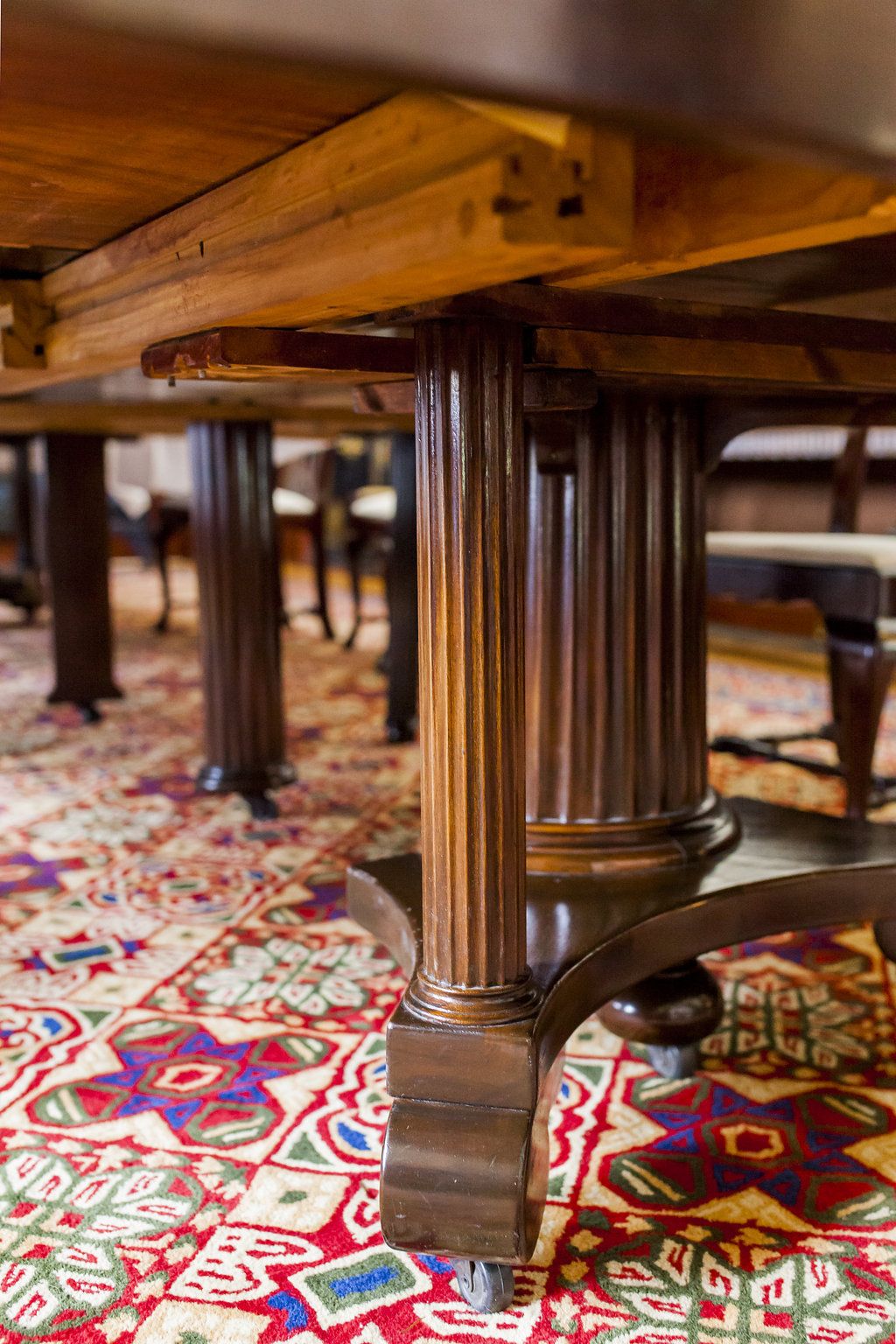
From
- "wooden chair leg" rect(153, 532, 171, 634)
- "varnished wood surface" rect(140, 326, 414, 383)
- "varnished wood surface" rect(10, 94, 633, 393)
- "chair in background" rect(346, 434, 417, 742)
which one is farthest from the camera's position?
"wooden chair leg" rect(153, 532, 171, 634)

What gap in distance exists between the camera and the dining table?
0.52 metres

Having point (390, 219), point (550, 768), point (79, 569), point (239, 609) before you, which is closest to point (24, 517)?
point (79, 569)

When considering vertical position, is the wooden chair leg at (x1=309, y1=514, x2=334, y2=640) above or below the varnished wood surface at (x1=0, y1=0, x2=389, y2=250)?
below

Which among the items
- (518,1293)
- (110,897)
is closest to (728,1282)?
(518,1293)

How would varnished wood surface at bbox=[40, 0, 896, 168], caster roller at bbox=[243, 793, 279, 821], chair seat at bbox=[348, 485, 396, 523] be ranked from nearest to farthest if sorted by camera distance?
1. varnished wood surface at bbox=[40, 0, 896, 168]
2. caster roller at bbox=[243, 793, 279, 821]
3. chair seat at bbox=[348, 485, 396, 523]

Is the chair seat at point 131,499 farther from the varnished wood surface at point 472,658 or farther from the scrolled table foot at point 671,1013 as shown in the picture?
the varnished wood surface at point 472,658

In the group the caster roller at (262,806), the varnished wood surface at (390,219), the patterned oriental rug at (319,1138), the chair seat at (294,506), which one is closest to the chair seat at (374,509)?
the chair seat at (294,506)

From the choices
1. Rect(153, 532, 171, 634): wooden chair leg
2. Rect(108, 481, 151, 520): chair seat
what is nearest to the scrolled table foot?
Rect(153, 532, 171, 634): wooden chair leg

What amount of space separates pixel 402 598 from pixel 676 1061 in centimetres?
200

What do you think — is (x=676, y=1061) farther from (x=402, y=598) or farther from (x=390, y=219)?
(x=402, y=598)

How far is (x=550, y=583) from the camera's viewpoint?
1298 mm

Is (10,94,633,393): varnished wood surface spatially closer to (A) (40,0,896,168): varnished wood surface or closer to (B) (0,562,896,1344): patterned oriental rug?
(A) (40,0,896,168): varnished wood surface

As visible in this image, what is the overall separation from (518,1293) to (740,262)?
93 centimetres

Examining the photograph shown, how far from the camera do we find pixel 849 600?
205cm
